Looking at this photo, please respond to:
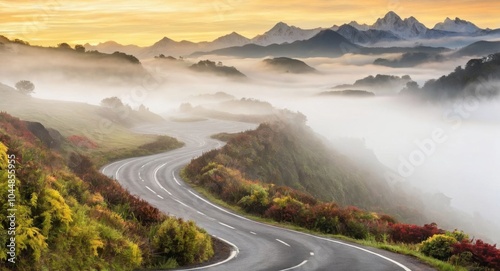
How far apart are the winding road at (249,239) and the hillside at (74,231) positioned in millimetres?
1771

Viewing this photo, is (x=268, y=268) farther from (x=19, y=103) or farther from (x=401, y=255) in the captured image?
(x=19, y=103)

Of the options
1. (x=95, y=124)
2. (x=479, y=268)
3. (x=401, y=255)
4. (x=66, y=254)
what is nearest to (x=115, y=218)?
(x=66, y=254)

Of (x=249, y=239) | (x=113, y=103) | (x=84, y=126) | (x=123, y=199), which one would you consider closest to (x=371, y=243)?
(x=249, y=239)

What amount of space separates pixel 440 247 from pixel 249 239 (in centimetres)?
908

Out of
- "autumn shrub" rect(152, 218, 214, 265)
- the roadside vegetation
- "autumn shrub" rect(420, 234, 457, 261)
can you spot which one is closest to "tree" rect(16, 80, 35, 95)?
the roadside vegetation

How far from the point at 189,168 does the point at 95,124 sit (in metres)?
33.8

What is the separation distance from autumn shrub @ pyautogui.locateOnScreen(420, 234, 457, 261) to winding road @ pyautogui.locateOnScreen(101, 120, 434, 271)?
4.31ft

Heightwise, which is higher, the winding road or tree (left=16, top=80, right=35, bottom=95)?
tree (left=16, top=80, right=35, bottom=95)

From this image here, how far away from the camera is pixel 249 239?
977 inches

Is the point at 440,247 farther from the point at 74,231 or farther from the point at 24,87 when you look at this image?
the point at 24,87

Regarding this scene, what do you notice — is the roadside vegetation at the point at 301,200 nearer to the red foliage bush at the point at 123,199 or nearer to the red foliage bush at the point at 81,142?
the red foliage bush at the point at 123,199

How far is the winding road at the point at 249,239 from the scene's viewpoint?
1897 centimetres

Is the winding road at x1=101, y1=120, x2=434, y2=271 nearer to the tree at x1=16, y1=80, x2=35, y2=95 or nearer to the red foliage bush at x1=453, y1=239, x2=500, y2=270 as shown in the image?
the red foliage bush at x1=453, y1=239, x2=500, y2=270

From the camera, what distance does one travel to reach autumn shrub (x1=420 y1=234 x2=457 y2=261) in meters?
20.9
